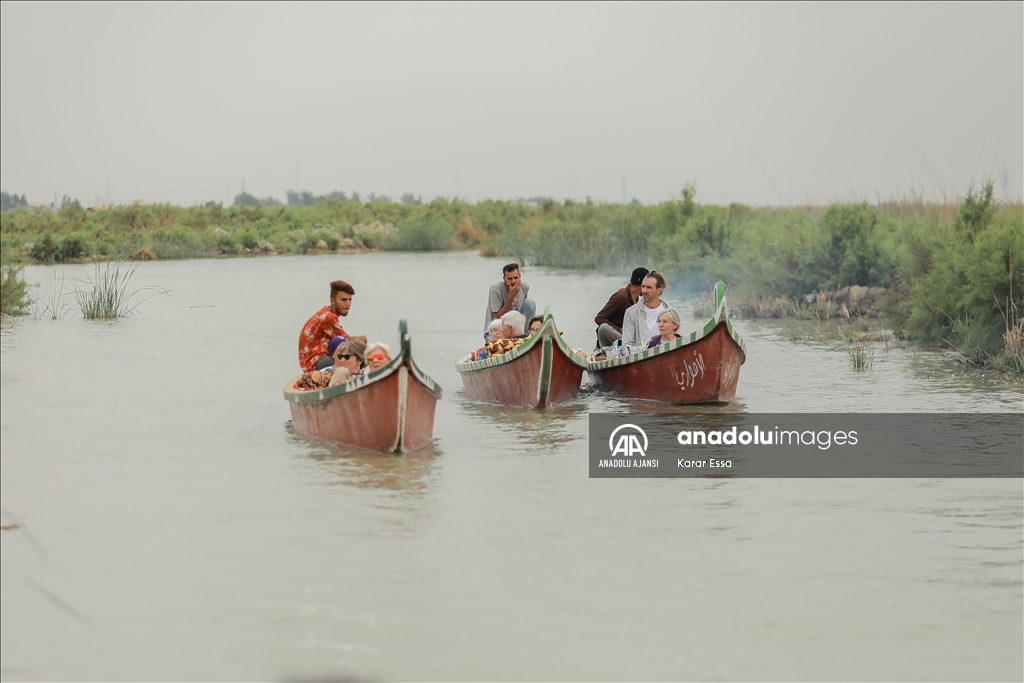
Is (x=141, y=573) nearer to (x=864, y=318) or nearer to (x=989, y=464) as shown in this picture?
(x=989, y=464)

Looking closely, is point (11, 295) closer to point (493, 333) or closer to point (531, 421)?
point (493, 333)

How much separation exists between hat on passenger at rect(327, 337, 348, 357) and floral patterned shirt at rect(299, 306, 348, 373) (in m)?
0.03

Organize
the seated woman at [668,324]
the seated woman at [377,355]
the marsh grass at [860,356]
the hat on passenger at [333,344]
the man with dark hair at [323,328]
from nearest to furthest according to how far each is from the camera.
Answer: the seated woman at [377,355], the man with dark hair at [323,328], the hat on passenger at [333,344], the seated woman at [668,324], the marsh grass at [860,356]

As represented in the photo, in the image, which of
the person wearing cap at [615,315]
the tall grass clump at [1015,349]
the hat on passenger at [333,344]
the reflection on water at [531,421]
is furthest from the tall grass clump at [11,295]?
the tall grass clump at [1015,349]

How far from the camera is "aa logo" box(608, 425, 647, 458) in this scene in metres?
12.4

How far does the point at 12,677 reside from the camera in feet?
21.4

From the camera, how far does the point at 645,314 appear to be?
49.1 feet

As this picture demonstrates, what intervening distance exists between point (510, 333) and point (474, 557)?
6528 mm

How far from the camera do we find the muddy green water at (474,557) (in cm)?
680

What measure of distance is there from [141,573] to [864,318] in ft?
57.6

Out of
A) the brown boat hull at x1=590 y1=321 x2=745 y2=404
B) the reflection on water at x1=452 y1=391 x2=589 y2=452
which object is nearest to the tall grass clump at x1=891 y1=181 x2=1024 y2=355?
the brown boat hull at x1=590 y1=321 x2=745 y2=404

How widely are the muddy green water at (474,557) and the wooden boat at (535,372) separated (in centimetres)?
39

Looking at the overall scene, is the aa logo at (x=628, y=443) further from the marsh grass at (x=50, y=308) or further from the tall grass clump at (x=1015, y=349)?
the marsh grass at (x=50, y=308)

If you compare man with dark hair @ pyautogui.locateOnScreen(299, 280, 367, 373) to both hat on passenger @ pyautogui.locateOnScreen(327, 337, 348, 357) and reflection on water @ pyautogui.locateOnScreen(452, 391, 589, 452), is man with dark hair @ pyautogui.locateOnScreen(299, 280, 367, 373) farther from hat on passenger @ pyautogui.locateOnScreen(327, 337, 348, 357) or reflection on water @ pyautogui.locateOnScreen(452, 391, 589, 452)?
reflection on water @ pyautogui.locateOnScreen(452, 391, 589, 452)
